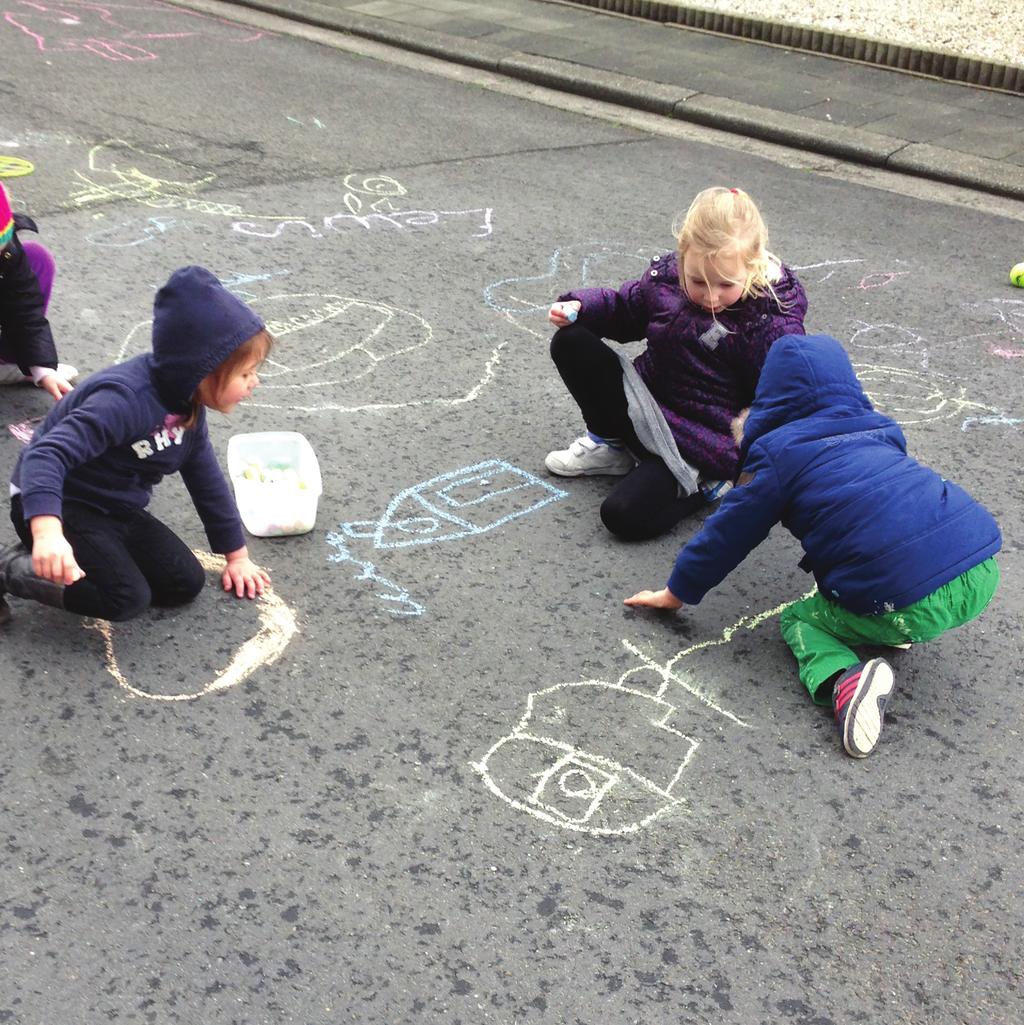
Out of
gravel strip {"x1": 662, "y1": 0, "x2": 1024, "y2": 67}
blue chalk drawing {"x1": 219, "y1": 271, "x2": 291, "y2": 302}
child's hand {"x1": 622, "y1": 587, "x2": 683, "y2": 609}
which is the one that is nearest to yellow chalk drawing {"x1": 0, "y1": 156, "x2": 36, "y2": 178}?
blue chalk drawing {"x1": 219, "y1": 271, "x2": 291, "y2": 302}

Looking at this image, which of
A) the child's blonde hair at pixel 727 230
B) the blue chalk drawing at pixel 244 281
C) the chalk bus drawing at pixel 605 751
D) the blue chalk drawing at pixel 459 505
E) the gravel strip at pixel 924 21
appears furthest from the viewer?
the gravel strip at pixel 924 21

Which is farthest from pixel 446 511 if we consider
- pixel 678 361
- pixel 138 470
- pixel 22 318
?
pixel 22 318

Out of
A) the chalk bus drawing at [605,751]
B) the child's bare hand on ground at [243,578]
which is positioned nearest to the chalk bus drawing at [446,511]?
the child's bare hand on ground at [243,578]

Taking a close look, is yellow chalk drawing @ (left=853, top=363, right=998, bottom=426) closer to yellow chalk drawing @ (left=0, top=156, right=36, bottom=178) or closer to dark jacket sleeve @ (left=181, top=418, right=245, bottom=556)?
dark jacket sleeve @ (left=181, top=418, right=245, bottom=556)

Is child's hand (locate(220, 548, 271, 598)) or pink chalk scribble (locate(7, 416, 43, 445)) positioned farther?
pink chalk scribble (locate(7, 416, 43, 445))

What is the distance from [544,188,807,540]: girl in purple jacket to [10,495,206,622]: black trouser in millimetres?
1091

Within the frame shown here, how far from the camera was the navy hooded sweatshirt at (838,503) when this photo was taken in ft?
8.82

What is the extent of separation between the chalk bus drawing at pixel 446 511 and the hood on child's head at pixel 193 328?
694 millimetres

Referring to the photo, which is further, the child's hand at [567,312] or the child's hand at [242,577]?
the child's hand at [567,312]

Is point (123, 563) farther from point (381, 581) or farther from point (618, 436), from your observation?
point (618, 436)

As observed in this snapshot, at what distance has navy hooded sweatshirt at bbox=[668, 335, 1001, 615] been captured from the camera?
2688 millimetres

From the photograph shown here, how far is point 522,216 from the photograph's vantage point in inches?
217

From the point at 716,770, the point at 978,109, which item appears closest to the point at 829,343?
the point at 716,770

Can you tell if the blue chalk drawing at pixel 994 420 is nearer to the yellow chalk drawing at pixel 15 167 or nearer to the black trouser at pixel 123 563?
the black trouser at pixel 123 563
